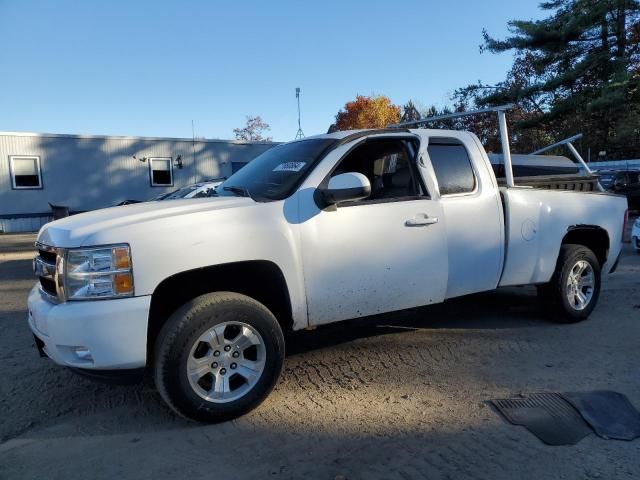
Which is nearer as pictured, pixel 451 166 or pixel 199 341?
pixel 199 341

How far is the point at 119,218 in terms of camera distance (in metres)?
3.30

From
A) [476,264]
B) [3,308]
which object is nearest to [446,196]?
[476,264]

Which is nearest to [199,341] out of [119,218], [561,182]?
[119,218]

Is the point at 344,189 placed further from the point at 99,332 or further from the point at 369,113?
the point at 369,113

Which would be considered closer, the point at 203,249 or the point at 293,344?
the point at 203,249

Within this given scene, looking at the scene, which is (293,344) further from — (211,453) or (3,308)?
(3,308)

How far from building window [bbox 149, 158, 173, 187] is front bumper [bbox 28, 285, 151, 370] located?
818 inches

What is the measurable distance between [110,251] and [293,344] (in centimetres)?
236

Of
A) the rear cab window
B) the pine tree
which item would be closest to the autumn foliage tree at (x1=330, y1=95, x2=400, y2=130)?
the pine tree

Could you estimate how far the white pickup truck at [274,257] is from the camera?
3090 millimetres

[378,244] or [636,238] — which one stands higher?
[378,244]

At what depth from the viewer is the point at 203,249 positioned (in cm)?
327

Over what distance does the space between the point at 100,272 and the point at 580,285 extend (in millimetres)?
4727

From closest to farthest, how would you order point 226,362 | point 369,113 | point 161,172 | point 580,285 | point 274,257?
1. point 226,362
2. point 274,257
3. point 580,285
4. point 161,172
5. point 369,113
